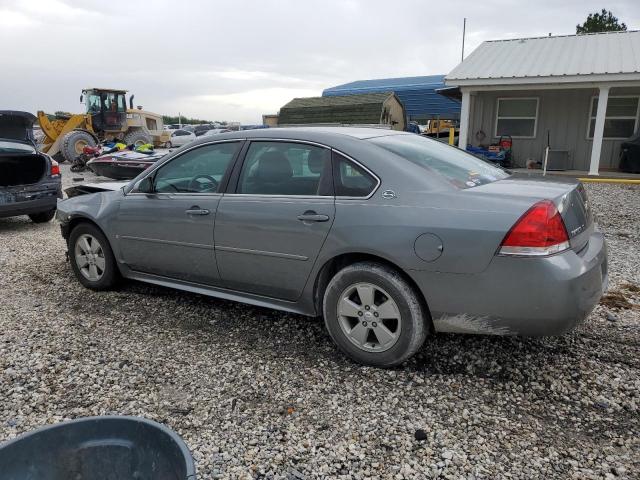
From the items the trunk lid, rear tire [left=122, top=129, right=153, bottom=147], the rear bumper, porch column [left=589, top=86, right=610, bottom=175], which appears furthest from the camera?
rear tire [left=122, top=129, right=153, bottom=147]

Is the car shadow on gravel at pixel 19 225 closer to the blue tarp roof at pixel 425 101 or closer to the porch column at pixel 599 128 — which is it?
the porch column at pixel 599 128

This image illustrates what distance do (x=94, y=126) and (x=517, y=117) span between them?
16.0m

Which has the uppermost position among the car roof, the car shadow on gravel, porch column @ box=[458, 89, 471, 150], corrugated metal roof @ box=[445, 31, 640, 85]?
corrugated metal roof @ box=[445, 31, 640, 85]

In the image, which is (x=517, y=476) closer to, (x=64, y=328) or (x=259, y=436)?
(x=259, y=436)

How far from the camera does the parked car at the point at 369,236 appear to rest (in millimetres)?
2820

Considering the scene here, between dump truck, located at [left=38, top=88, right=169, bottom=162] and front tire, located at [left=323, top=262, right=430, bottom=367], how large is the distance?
16649 millimetres

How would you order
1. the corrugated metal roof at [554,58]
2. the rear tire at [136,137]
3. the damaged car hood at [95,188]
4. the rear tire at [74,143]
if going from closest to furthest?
the damaged car hood at [95,188]
the corrugated metal roof at [554,58]
the rear tire at [74,143]
the rear tire at [136,137]

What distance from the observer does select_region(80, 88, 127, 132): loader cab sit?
20.6 m

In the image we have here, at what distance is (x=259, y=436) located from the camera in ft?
8.67

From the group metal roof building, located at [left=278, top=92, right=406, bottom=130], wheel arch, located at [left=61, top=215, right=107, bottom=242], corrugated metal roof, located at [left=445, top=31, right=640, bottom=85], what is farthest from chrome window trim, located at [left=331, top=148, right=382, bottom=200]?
metal roof building, located at [left=278, top=92, right=406, bottom=130]

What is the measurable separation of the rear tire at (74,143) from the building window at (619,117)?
16744 millimetres

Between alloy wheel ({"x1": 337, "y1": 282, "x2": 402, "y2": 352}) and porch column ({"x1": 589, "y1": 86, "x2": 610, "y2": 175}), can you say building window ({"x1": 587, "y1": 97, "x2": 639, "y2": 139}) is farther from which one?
alloy wheel ({"x1": 337, "y1": 282, "x2": 402, "y2": 352})

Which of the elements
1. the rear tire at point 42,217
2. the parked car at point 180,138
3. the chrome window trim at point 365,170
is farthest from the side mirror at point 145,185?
the parked car at point 180,138

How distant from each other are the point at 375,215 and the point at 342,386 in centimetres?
106
